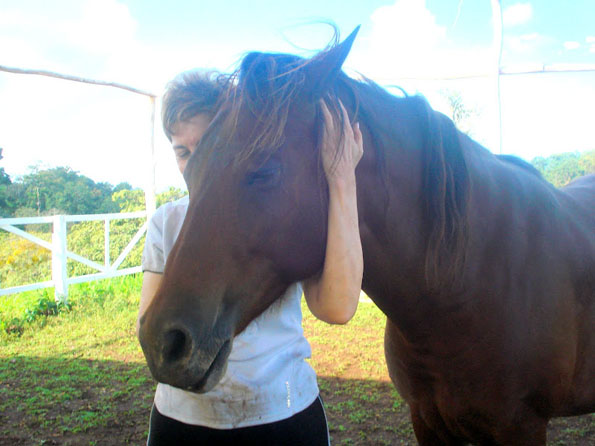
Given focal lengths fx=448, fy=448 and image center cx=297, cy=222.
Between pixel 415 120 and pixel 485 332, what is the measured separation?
80 cm

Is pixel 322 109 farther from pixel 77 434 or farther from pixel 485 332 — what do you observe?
pixel 77 434

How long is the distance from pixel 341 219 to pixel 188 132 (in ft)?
2.13

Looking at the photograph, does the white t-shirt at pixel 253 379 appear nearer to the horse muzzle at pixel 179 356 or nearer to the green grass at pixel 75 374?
the horse muzzle at pixel 179 356

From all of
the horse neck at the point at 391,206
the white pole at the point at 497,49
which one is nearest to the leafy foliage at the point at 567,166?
the white pole at the point at 497,49

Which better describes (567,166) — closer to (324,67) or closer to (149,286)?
(324,67)

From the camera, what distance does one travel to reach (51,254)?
22.1 ft

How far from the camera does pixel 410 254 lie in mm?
1485

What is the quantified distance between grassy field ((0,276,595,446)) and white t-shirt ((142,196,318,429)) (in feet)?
6.72

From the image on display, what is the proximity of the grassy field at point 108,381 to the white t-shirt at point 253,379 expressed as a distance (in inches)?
80.6

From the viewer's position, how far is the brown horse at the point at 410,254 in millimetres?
1131

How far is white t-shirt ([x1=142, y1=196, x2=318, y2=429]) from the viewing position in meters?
1.44

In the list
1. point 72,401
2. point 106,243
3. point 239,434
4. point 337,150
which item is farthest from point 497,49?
point 106,243

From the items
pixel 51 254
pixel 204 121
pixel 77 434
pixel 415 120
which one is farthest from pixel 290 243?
pixel 51 254

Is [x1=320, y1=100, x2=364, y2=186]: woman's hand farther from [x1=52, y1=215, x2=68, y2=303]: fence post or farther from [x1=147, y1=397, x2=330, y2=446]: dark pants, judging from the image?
[x1=52, y1=215, x2=68, y2=303]: fence post
